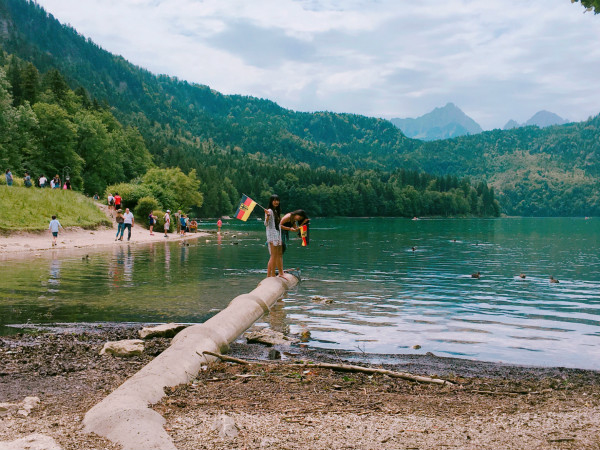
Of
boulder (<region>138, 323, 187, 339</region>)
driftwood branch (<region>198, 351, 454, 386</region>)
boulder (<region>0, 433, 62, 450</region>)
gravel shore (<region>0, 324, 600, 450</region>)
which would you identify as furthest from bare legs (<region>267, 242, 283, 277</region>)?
boulder (<region>0, 433, 62, 450</region>)

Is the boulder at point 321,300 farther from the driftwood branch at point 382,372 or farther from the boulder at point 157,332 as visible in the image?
the driftwood branch at point 382,372

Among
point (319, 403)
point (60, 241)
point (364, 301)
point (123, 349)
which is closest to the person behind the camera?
point (319, 403)

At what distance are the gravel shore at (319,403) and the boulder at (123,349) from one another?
15cm

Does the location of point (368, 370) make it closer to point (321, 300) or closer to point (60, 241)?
point (321, 300)

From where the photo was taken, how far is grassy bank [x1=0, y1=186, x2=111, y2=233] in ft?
143

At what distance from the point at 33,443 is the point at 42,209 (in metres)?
47.2

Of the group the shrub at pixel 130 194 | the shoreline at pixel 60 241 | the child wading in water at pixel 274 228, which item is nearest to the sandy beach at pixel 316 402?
the child wading in water at pixel 274 228

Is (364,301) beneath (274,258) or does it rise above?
beneath

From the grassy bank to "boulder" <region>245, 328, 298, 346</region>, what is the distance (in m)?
34.7

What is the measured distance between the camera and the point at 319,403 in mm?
7414

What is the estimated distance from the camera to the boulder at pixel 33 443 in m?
5.67

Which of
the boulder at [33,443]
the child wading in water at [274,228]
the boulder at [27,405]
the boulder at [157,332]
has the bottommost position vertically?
the boulder at [157,332]

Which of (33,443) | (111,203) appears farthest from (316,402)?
(111,203)

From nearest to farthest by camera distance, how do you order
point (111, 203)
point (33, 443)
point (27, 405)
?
1. point (33, 443)
2. point (27, 405)
3. point (111, 203)
